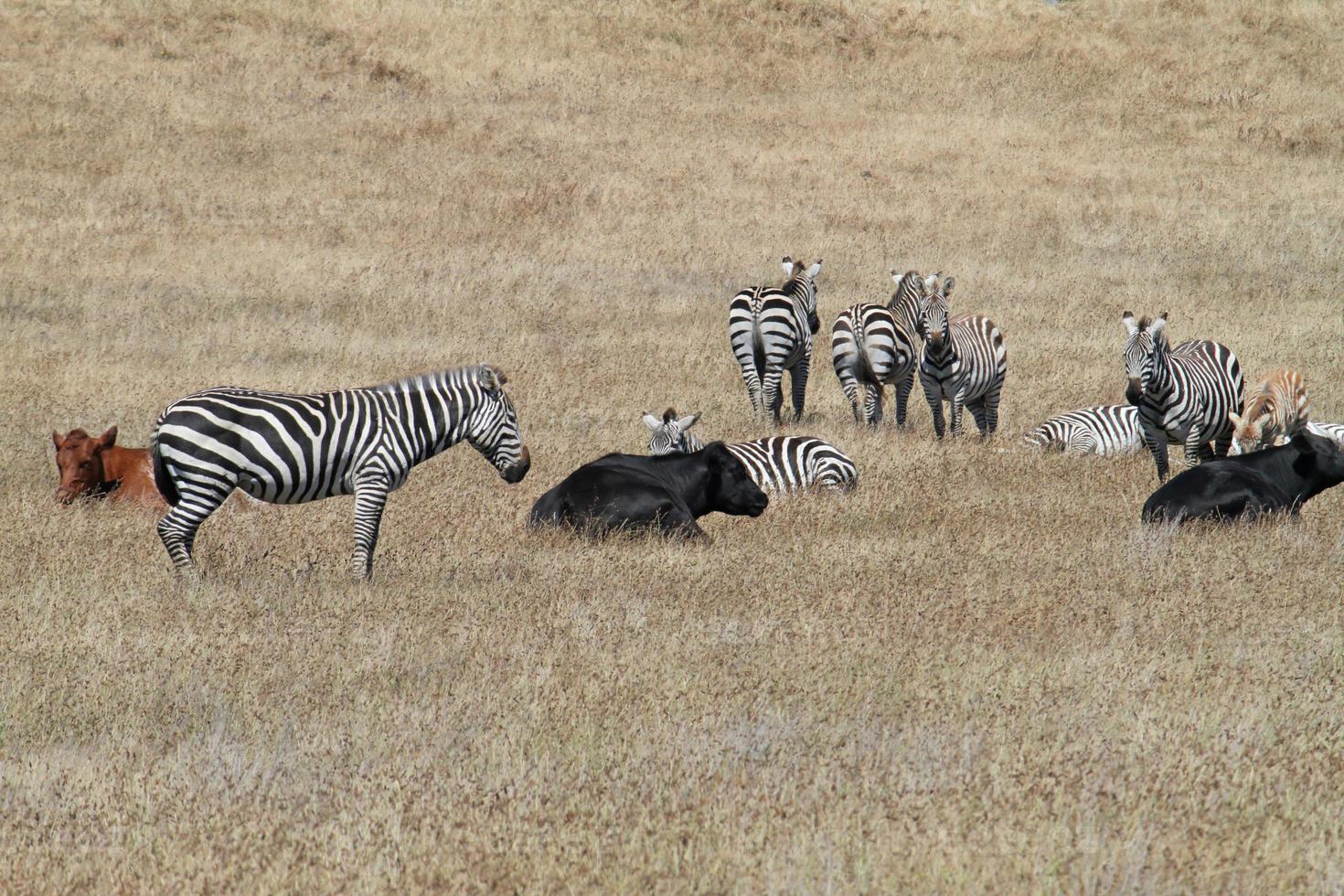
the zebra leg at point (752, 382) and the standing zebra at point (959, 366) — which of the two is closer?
the standing zebra at point (959, 366)

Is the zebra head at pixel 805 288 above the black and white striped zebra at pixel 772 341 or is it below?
above

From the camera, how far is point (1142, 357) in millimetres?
12516

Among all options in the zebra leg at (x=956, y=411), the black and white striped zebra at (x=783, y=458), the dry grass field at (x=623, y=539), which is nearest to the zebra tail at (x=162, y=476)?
the dry grass field at (x=623, y=539)

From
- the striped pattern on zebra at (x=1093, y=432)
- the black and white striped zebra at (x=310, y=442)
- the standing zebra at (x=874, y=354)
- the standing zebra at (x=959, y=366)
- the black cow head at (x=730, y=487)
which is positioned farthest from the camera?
the standing zebra at (x=874, y=354)

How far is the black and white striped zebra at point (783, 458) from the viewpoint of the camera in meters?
12.5

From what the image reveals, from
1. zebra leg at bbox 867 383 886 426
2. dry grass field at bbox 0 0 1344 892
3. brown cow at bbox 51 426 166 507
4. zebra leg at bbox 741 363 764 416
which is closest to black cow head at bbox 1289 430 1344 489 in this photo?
dry grass field at bbox 0 0 1344 892

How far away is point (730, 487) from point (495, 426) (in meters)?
2.40

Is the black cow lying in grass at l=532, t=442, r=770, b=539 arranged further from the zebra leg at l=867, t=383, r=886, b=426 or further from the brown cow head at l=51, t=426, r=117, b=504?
the zebra leg at l=867, t=383, r=886, b=426

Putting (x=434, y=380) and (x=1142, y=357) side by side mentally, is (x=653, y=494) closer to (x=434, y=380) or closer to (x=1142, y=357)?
(x=434, y=380)

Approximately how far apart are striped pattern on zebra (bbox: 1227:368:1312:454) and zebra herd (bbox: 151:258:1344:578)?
0.02 metres

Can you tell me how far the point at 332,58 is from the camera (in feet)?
119

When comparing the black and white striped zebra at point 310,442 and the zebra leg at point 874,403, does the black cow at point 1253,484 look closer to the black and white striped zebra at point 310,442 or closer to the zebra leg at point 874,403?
the black and white striped zebra at point 310,442

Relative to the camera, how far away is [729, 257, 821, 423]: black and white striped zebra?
673 inches

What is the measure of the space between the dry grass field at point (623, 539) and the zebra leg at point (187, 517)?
0.72 feet
